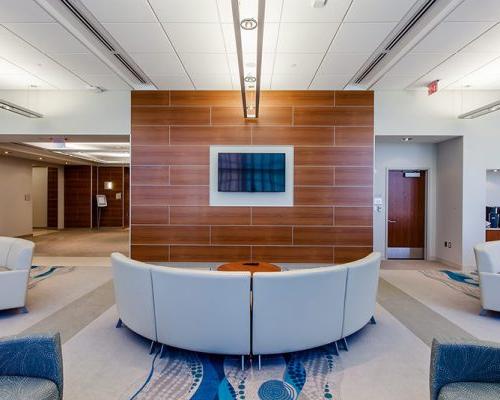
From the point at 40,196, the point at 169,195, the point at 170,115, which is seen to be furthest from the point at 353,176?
the point at 40,196

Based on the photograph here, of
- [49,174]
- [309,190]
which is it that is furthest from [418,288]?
[49,174]

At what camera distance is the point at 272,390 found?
2.44 m

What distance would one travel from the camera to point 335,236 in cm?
634

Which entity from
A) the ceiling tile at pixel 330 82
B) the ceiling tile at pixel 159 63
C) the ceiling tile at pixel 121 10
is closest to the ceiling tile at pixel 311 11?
the ceiling tile at pixel 121 10

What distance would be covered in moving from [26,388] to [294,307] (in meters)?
1.96

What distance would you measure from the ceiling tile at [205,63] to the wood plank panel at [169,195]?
2.32 metres

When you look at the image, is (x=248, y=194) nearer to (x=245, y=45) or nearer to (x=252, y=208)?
(x=252, y=208)

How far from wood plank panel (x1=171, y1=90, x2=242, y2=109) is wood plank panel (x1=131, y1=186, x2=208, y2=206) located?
71.3 inches

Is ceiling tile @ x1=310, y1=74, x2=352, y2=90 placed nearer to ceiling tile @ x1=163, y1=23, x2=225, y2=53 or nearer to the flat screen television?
the flat screen television

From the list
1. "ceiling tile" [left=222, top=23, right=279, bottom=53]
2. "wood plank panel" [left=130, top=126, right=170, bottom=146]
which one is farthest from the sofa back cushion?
"wood plank panel" [left=130, top=126, right=170, bottom=146]

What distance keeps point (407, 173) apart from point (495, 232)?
221 centimetres

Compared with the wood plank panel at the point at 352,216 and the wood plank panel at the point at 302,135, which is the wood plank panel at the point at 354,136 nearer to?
the wood plank panel at the point at 302,135

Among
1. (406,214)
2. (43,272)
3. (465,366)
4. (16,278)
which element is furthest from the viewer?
(406,214)

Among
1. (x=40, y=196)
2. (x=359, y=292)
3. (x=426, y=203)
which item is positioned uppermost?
(x=40, y=196)
